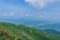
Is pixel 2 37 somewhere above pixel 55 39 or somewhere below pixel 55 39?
below

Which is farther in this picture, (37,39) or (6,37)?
(37,39)

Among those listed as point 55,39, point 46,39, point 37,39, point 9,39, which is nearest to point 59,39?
point 55,39


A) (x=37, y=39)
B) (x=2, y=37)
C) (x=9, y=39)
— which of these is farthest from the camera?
(x=37, y=39)

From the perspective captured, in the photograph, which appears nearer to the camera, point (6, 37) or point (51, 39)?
point (6, 37)

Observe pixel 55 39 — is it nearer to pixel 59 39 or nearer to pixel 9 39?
pixel 59 39

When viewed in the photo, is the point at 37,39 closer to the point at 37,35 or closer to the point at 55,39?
the point at 37,35

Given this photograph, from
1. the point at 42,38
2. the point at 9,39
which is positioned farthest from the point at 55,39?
the point at 9,39

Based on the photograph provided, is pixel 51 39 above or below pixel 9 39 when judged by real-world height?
above

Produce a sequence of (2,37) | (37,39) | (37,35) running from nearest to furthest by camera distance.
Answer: (2,37)
(37,39)
(37,35)

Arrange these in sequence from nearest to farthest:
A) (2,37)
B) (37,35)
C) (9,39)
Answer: (2,37) → (9,39) → (37,35)
